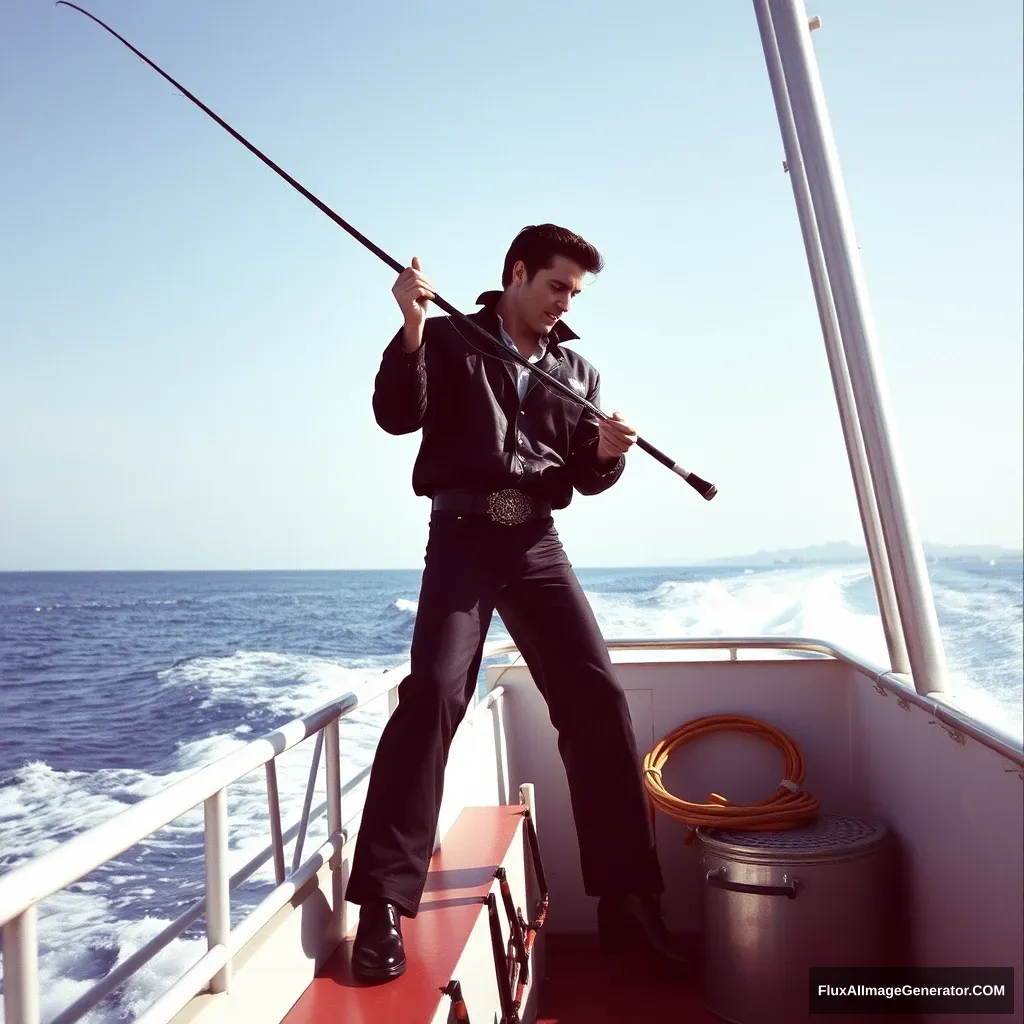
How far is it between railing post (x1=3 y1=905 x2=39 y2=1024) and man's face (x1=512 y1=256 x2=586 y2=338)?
5.23ft

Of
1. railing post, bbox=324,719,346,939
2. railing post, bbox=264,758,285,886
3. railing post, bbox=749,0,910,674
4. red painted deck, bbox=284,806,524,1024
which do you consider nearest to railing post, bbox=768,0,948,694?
railing post, bbox=749,0,910,674

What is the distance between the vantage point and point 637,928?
2.14 meters

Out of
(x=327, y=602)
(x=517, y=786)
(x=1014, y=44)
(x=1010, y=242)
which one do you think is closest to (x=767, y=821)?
(x=517, y=786)

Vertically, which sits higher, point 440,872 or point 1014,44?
point 1014,44

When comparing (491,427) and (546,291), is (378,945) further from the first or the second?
(546,291)

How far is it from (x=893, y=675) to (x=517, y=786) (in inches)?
42.5

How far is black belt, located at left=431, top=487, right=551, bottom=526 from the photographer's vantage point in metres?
2.00

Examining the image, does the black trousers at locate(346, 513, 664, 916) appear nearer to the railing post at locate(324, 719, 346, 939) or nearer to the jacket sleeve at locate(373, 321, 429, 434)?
the railing post at locate(324, 719, 346, 939)

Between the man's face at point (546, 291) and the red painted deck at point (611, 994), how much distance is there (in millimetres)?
1470

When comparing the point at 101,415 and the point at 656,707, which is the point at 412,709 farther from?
the point at 101,415

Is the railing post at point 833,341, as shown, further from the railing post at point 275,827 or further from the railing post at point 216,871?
the railing post at point 216,871

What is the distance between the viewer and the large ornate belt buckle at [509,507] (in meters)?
2.01

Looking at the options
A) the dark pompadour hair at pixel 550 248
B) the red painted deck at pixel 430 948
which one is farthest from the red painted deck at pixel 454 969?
the dark pompadour hair at pixel 550 248

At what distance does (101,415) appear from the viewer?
19.5 meters
